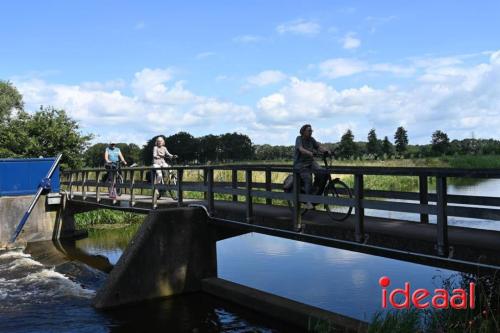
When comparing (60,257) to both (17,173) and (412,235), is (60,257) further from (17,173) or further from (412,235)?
(412,235)

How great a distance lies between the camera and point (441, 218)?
6.12 metres

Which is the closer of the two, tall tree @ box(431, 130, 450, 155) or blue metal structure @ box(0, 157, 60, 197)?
blue metal structure @ box(0, 157, 60, 197)

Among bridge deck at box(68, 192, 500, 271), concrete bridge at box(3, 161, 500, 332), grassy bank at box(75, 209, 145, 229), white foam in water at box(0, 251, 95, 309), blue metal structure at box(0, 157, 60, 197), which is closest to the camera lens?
bridge deck at box(68, 192, 500, 271)

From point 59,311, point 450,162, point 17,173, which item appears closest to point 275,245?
point 59,311

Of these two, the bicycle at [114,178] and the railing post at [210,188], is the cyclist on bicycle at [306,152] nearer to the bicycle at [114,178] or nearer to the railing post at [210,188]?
the railing post at [210,188]

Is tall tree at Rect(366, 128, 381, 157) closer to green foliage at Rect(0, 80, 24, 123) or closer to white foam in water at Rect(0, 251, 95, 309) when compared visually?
green foliage at Rect(0, 80, 24, 123)

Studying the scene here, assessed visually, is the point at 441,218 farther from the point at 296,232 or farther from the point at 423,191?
the point at 296,232

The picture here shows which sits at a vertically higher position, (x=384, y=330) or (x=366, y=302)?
(x=384, y=330)

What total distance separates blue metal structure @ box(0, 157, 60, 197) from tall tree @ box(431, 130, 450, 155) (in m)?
93.5

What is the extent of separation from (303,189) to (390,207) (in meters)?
2.49

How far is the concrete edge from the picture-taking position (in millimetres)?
8039

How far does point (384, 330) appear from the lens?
666 centimetres

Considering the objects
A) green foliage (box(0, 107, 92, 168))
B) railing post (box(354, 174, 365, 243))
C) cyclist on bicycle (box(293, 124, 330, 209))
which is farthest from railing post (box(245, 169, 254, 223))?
green foliage (box(0, 107, 92, 168))

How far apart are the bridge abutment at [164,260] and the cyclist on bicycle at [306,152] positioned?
3.08 meters
